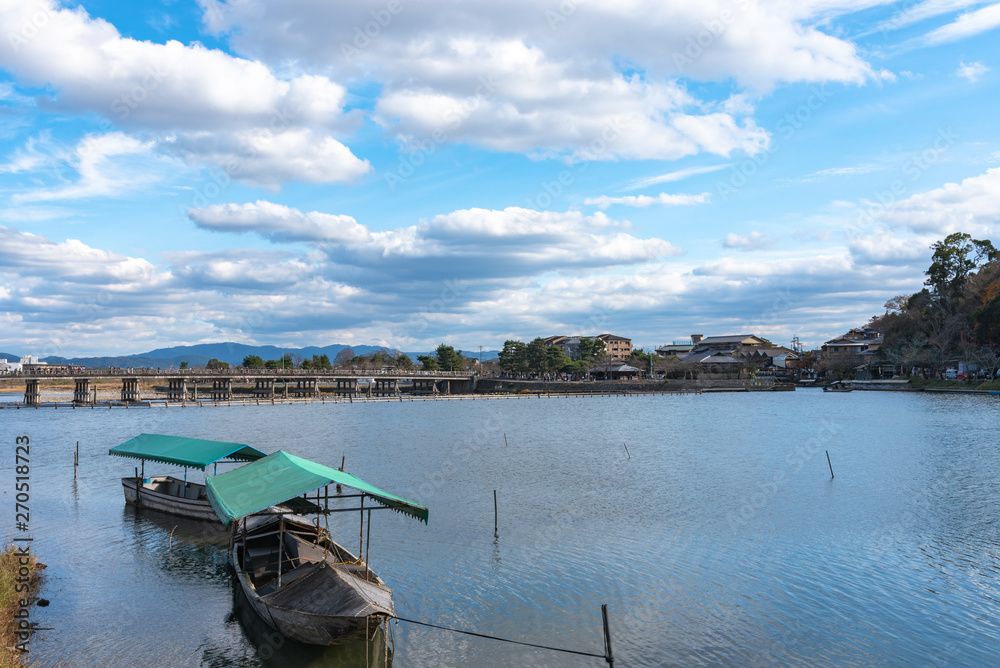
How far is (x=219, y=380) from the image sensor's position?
13262cm

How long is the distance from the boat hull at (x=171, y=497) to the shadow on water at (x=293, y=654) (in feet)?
37.9

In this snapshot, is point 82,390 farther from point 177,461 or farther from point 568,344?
point 568,344

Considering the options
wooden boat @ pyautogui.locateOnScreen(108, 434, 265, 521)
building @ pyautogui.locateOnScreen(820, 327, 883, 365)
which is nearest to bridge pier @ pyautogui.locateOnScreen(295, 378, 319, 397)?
wooden boat @ pyautogui.locateOnScreen(108, 434, 265, 521)

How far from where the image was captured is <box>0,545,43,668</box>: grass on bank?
12.2m

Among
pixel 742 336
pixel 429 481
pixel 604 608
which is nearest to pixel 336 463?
pixel 429 481

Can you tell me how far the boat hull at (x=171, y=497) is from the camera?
81.9ft

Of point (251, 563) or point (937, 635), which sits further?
point (251, 563)

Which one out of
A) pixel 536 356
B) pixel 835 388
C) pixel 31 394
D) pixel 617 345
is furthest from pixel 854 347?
pixel 31 394

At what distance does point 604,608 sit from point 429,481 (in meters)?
24.2

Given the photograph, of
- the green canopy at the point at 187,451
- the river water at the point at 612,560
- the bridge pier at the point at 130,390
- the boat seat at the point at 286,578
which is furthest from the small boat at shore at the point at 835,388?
the bridge pier at the point at 130,390

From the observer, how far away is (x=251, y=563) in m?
16.8

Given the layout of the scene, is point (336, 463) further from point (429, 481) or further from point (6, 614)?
point (6, 614)

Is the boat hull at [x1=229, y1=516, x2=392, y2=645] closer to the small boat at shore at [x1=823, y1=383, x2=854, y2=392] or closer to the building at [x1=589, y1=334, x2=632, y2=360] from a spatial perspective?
the small boat at shore at [x1=823, y1=383, x2=854, y2=392]

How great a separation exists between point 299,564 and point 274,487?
8.59 ft
